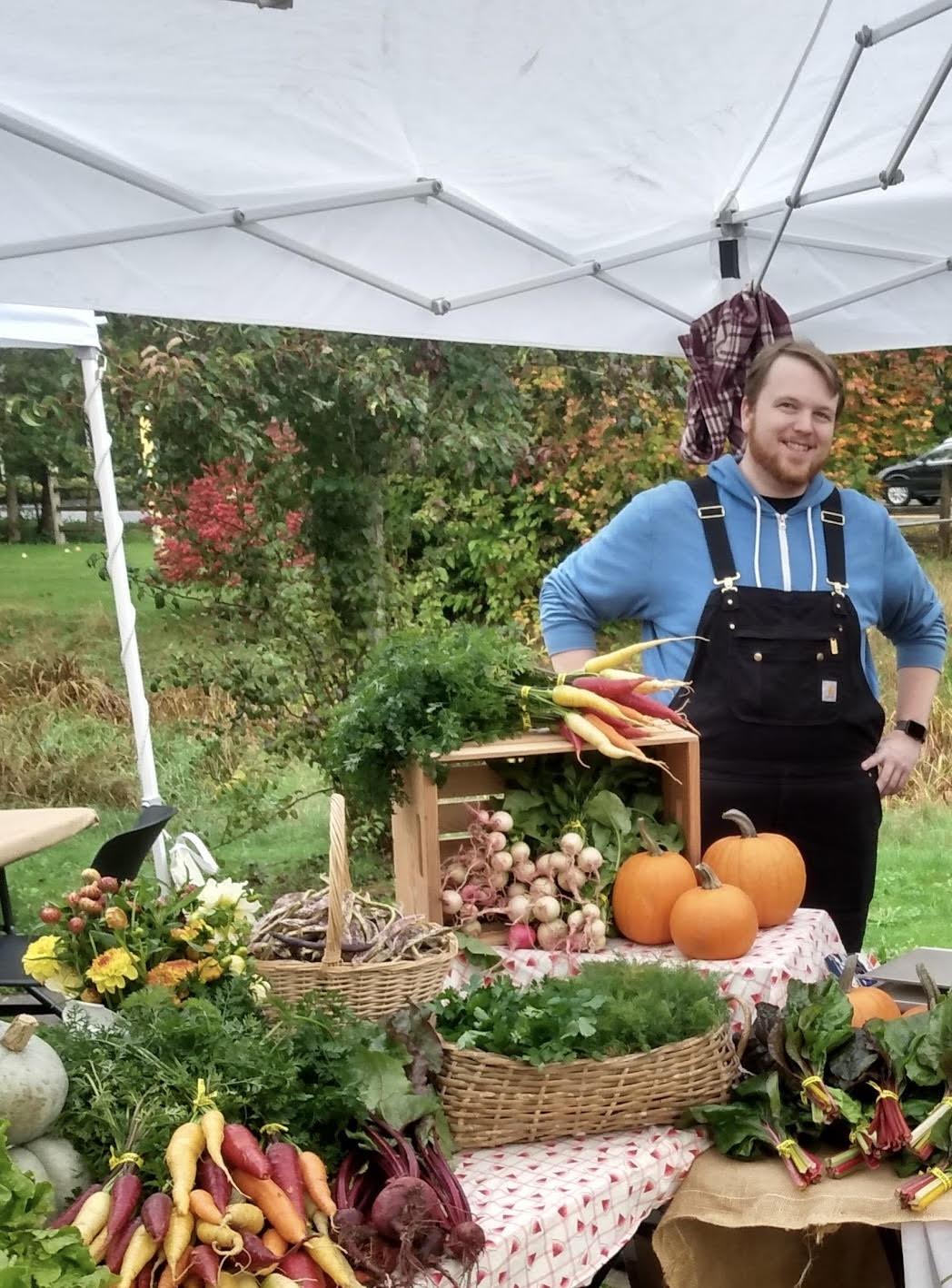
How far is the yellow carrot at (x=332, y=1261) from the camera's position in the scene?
188 centimetres

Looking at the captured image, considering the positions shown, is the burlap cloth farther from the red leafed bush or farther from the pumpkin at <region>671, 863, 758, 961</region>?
the red leafed bush

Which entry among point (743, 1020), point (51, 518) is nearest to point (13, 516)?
point (51, 518)

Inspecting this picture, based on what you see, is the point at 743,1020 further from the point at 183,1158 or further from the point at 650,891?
the point at 183,1158

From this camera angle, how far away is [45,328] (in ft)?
15.3

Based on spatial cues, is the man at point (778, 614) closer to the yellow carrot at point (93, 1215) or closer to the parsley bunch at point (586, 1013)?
the parsley bunch at point (586, 1013)

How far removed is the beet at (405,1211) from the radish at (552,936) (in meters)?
0.86

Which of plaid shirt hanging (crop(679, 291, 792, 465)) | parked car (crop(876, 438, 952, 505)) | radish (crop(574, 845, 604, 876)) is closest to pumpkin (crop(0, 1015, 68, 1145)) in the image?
radish (crop(574, 845, 604, 876))

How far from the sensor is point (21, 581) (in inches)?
393

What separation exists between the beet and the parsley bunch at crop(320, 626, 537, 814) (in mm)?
960

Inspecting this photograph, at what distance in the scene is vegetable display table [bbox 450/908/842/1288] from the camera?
6.88 ft

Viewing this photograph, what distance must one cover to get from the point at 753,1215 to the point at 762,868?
794 mm

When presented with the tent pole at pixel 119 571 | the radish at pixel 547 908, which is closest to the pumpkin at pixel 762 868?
the radish at pixel 547 908

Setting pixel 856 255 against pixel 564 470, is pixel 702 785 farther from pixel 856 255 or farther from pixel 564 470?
pixel 564 470

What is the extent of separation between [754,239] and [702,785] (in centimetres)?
204
